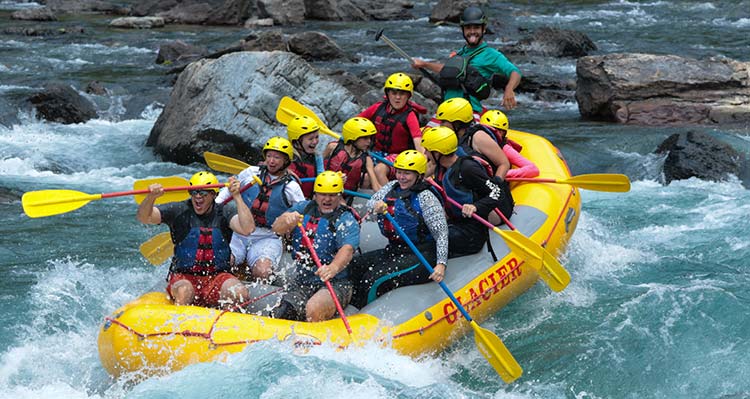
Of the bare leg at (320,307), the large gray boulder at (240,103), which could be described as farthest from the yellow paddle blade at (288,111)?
the bare leg at (320,307)

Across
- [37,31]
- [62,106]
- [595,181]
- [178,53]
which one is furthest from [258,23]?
[595,181]

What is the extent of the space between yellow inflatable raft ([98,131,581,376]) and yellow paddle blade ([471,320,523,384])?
239 mm

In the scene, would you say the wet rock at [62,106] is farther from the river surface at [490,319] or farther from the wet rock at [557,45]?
the wet rock at [557,45]

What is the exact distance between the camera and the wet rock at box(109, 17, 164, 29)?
20875 millimetres

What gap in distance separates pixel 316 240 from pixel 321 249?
6 centimetres

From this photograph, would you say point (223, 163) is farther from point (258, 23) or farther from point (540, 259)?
point (258, 23)

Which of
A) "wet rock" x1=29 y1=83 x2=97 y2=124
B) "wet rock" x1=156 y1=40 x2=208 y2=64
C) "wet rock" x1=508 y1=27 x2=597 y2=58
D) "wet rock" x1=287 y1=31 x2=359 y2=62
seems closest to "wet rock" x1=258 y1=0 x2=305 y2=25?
"wet rock" x1=156 y1=40 x2=208 y2=64

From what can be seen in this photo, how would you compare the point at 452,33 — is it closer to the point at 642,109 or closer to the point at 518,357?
the point at 642,109

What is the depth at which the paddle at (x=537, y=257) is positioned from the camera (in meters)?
6.15

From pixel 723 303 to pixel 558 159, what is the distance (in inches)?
77.1

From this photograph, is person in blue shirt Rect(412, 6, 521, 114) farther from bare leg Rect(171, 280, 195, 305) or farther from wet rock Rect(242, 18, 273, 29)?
wet rock Rect(242, 18, 273, 29)

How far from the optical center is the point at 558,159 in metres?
8.11

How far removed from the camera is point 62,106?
12.7 m

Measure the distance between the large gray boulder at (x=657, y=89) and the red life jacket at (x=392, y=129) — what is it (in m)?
5.47
